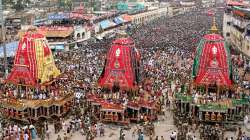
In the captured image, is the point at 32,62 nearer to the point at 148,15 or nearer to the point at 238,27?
the point at 238,27

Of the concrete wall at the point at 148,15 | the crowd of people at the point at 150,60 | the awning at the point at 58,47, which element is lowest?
the crowd of people at the point at 150,60

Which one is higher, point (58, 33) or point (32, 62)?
point (32, 62)

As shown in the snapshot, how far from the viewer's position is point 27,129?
29328 mm

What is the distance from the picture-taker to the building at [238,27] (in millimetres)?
51938

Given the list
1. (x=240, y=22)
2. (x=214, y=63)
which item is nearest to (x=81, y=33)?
(x=240, y=22)

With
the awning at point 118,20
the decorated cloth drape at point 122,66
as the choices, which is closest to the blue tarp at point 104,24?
the awning at point 118,20

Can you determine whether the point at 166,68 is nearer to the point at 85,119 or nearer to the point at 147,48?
the point at 147,48

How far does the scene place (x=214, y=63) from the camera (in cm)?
3152

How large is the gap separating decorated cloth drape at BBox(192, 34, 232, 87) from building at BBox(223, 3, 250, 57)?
65.0ft

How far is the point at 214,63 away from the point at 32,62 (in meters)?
11.8

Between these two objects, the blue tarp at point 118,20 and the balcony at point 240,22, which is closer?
the balcony at point 240,22

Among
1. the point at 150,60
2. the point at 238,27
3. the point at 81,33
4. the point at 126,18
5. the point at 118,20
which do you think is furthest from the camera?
→ the point at 126,18

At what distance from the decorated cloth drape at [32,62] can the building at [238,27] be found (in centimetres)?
2542

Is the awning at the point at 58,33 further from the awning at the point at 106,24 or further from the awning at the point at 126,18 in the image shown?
the awning at the point at 126,18
